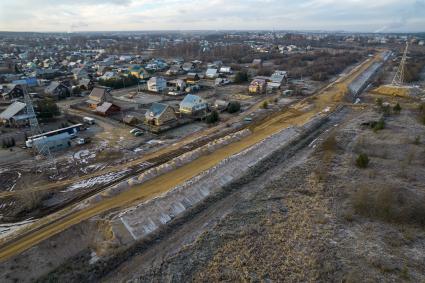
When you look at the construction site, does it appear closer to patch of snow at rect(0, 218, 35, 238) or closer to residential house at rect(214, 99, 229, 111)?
patch of snow at rect(0, 218, 35, 238)

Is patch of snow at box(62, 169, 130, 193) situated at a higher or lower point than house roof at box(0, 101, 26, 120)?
lower

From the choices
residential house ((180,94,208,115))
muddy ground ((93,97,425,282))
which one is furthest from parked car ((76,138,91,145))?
muddy ground ((93,97,425,282))

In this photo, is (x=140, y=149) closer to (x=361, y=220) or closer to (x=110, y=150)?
(x=110, y=150)

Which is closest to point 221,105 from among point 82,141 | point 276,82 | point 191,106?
point 191,106

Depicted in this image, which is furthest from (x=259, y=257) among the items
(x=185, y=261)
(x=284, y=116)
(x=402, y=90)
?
(x=402, y=90)

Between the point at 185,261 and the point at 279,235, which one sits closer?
the point at 185,261

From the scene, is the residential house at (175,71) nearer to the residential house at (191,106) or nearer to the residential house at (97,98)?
the residential house at (97,98)

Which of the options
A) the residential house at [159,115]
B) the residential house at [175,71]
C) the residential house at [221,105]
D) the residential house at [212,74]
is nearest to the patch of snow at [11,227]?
the residential house at [159,115]
